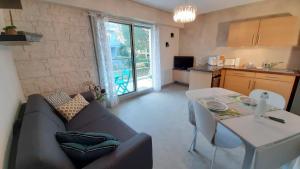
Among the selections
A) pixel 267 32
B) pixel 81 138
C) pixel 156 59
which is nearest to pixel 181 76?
pixel 156 59

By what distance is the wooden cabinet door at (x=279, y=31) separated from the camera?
8.98 feet

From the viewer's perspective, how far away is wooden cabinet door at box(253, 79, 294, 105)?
9.11ft

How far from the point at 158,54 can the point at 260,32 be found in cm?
259

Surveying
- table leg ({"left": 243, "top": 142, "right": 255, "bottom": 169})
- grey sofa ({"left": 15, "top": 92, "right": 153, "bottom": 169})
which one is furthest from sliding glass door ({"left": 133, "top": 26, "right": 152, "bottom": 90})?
table leg ({"left": 243, "top": 142, "right": 255, "bottom": 169})

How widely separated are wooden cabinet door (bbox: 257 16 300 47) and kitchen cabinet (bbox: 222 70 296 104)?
723 millimetres

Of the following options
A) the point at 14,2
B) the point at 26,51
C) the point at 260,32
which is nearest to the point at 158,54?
the point at 260,32

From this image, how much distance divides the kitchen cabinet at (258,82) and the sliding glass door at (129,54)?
2410 millimetres

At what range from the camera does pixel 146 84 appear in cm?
467

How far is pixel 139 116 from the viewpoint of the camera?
2822 mm

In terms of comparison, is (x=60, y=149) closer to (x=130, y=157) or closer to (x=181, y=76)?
(x=130, y=157)

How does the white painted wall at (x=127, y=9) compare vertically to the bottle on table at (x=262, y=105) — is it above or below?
above

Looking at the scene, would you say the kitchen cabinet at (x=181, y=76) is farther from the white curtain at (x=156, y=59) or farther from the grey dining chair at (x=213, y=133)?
the grey dining chair at (x=213, y=133)

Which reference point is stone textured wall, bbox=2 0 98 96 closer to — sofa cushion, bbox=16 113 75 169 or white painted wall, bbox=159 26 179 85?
sofa cushion, bbox=16 113 75 169

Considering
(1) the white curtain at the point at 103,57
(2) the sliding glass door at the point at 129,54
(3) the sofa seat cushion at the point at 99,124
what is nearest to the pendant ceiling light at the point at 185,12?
(1) the white curtain at the point at 103,57
